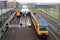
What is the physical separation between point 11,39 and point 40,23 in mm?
3327

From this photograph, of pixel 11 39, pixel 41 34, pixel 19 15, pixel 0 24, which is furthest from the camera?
pixel 19 15

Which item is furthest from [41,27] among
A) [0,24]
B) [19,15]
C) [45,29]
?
[19,15]

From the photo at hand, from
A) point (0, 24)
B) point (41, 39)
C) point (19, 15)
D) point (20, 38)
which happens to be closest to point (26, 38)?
point (20, 38)

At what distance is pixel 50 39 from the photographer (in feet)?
59.8

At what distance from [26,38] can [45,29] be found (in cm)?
227

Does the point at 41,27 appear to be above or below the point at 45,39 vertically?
above

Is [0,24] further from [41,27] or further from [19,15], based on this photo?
[19,15]

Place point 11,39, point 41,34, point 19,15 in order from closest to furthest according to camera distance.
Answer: point 41,34 → point 11,39 → point 19,15

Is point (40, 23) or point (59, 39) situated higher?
point (40, 23)

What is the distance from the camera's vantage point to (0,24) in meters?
24.1

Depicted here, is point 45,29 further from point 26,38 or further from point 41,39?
point 26,38

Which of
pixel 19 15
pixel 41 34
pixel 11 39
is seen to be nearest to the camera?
pixel 41 34

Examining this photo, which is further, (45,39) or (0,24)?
(0,24)

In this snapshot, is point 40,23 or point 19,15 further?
point 19,15
